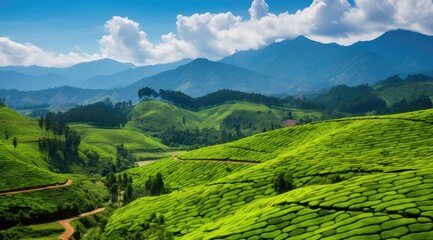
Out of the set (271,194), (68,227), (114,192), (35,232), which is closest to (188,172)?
(114,192)

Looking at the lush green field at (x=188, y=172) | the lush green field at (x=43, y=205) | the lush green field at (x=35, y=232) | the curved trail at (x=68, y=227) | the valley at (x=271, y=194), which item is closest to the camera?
the valley at (x=271, y=194)

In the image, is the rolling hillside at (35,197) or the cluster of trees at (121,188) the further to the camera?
the cluster of trees at (121,188)

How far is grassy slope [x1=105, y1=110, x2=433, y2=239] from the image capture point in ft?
153

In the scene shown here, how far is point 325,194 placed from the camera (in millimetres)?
59281

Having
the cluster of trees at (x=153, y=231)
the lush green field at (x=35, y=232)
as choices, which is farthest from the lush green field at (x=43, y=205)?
the cluster of trees at (x=153, y=231)

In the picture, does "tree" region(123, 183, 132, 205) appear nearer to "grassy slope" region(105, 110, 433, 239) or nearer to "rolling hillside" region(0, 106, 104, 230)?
"rolling hillside" region(0, 106, 104, 230)

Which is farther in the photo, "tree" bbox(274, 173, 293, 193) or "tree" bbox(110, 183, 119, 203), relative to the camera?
"tree" bbox(110, 183, 119, 203)

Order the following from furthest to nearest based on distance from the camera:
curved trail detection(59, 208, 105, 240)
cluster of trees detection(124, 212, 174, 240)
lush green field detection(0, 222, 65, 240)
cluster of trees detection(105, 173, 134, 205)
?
cluster of trees detection(105, 173, 134, 205) < curved trail detection(59, 208, 105, 240) < lush green field detection(0, 222, 65, 240) < cluster of trees detection(124, 212, 174, 240)

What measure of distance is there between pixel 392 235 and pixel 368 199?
11901mm

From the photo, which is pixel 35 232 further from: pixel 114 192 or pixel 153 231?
pixel 153 231

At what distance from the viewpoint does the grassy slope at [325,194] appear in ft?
153

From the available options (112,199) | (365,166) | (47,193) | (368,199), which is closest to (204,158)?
(112,199)

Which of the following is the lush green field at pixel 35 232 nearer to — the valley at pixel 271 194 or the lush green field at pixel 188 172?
the valley at pixel 271 194

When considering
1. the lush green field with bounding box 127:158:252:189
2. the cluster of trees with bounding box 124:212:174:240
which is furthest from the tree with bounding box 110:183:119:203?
the cluster of trees with bounding box 124:212:174:240
